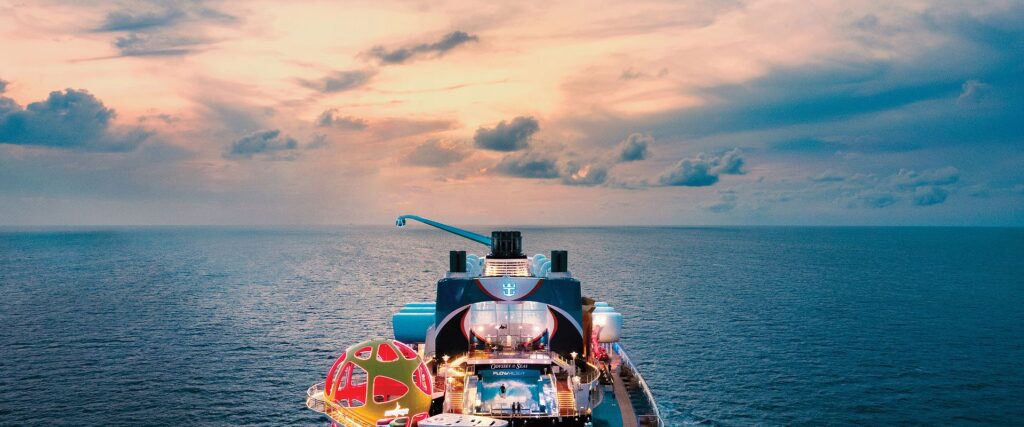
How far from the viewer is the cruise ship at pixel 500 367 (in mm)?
39312

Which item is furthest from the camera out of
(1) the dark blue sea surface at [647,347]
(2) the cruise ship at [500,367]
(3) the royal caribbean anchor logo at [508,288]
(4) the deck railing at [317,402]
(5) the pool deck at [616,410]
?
(1) the dark blue sea surface at [647,347]

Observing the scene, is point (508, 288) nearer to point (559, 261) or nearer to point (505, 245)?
point (559, 261)

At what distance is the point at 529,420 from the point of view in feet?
133

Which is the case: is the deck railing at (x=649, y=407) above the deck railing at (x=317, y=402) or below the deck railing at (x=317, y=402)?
below

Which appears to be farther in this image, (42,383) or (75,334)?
(75,334)

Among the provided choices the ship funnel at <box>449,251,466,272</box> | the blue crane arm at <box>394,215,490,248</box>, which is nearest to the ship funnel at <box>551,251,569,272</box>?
the ship funnel at <box>449,251,466,272</box>

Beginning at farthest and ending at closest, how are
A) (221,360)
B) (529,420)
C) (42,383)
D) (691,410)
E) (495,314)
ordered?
(221,360), (42,383), (691,410), (495,314), (529,420)

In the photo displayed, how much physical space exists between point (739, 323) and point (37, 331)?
10783cm

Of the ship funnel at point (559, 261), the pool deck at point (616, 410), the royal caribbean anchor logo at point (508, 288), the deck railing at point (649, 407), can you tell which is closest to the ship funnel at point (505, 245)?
the ship funnel at point (559, 261)

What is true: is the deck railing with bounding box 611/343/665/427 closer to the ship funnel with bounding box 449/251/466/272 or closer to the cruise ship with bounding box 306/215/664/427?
the cruise ship with bounding box 306/215/664/427

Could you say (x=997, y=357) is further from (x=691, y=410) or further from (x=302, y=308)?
(x=302, y=308)

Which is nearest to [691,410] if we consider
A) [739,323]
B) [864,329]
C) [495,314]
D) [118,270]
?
[495,314]

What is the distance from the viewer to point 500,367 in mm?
45656

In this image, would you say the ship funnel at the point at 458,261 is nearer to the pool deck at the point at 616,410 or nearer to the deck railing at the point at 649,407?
the pool deck at the point at 616,410
